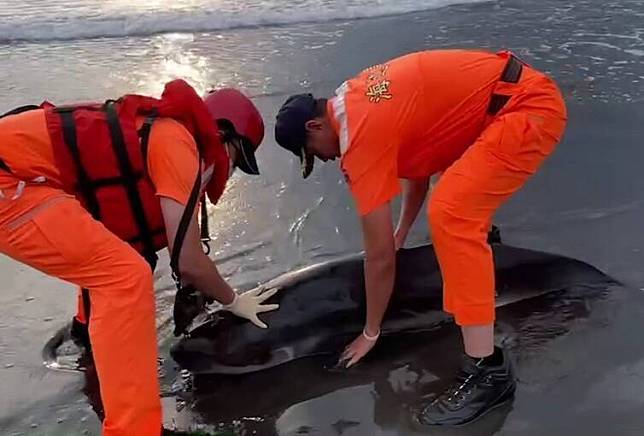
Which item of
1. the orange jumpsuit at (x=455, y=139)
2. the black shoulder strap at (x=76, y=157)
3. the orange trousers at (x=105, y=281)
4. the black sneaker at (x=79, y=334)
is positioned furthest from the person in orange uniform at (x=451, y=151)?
the black sneaker at (x=79, y=334)

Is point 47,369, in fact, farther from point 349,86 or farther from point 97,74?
point 97,74

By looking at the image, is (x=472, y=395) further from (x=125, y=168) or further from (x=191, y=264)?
(x=125, y=168)

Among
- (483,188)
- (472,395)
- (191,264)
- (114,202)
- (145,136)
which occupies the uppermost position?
(145,136)

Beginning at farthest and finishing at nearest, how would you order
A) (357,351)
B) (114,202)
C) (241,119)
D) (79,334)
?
1. (79,334)
2. (357,351)
3. (241,119)
4. (114,202)

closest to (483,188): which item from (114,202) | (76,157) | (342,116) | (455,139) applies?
(455,139)

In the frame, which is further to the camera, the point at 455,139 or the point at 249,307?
the point at 249,307

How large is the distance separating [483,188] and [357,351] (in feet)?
3.17

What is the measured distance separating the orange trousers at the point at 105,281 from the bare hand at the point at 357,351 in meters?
1.09

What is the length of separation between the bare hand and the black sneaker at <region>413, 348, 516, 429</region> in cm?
40

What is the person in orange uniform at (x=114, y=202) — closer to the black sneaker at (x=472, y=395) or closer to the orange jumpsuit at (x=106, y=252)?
the orange jumpsuit at (x=106, y=252)

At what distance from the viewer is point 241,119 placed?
3.62 metres

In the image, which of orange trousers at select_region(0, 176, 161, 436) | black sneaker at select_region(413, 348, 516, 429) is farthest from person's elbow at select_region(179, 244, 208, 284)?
black sneaker at select_region(413, 348, 516, 429)

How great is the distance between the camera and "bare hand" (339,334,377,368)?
13.2ft

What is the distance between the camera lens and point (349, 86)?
149 inches
